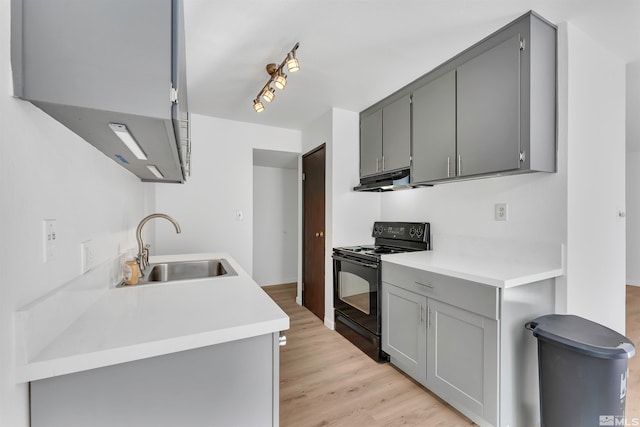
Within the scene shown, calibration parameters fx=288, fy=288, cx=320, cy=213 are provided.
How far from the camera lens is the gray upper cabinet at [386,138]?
2.50 meters

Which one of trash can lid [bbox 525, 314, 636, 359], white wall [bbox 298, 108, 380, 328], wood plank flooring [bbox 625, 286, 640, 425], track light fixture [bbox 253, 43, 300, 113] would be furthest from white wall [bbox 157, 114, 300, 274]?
wood plank flooring [bbox 625, 286, 640, 425]

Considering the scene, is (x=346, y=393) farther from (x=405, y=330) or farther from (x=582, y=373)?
(x=582, y=373)

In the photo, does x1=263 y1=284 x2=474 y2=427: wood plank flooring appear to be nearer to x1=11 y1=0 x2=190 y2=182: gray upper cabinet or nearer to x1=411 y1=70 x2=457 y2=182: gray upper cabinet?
x1=411 y1=70 x2=457 y2=182: gray upper cabinet

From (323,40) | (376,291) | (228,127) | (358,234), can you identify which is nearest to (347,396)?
Result: (376,291)

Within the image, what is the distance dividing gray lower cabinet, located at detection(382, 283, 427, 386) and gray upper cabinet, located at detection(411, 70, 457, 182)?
92cm

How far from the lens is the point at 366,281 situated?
98.1 inches

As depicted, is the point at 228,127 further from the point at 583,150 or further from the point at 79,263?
the point at 583,150

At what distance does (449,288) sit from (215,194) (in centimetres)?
262

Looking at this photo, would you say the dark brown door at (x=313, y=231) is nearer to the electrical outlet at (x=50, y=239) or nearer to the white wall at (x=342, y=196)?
the white wall at (x=342, y=196)

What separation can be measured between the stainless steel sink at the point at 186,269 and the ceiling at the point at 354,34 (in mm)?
1455

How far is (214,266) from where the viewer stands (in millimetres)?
2240

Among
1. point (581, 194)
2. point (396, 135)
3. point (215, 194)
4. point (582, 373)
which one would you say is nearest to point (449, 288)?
point (582, 373)

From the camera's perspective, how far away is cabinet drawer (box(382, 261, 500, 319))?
1544mm

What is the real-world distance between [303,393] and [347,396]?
30 centimetres
